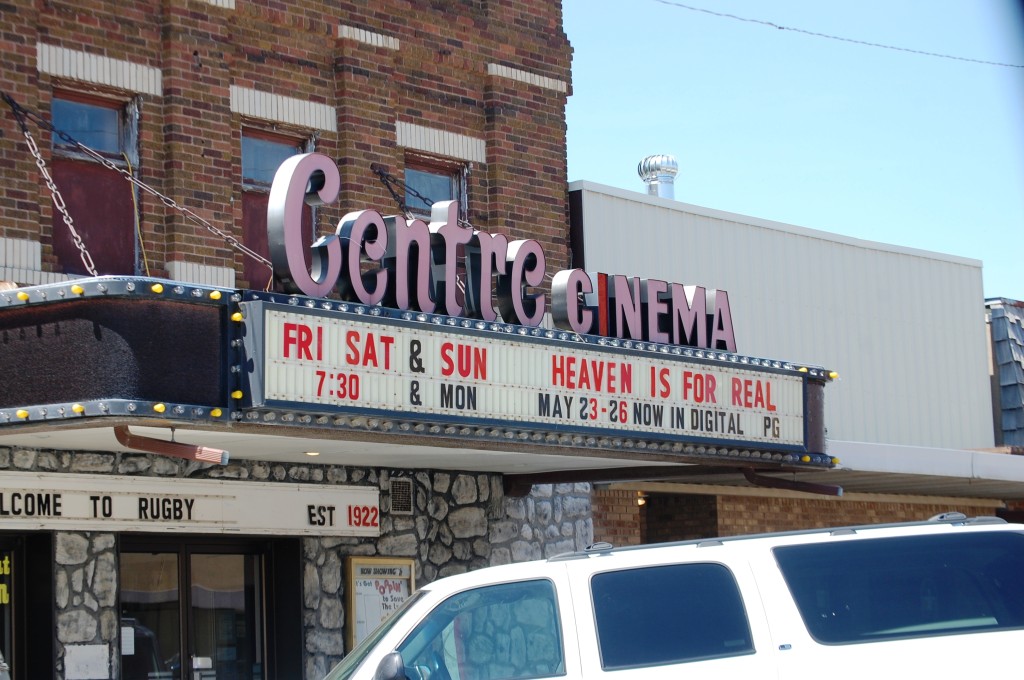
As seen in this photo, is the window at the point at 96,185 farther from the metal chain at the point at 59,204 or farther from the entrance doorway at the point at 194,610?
the entrance doorway at the point at 194,610

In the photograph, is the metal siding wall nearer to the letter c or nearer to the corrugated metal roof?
the corrugated metal roof

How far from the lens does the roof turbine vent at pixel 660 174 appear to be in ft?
71.1

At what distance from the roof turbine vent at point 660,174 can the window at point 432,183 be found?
5061 millimetres

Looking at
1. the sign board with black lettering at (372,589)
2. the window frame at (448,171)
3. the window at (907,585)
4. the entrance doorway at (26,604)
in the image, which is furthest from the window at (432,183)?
the window at (907,585)

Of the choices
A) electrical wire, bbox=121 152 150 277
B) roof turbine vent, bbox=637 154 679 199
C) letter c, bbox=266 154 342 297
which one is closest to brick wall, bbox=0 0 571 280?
electrical wire, bbox=121 152 150 277

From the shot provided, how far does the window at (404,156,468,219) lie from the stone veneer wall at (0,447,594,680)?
9.39ft

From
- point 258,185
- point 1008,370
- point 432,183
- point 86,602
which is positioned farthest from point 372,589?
point 1008,370

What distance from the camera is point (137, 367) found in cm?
1044

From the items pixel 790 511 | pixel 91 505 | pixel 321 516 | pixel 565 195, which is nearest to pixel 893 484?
pixel 790 511

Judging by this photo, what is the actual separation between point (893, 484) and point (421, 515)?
709cm

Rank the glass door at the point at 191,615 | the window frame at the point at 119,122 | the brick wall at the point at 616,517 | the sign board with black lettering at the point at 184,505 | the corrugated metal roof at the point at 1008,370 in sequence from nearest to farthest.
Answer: the sign board with black lettering at the point at 184,505, the glass door at the point at 191,615, the window frame at the point at 119,122, the brick wall at the point at 616,517, the corrugated metal roof at the point at 1008,370

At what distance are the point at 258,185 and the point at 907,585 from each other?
29.3 feet

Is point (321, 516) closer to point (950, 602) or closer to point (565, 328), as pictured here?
point (565, 328)

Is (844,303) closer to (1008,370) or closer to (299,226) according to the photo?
(1008,370)
